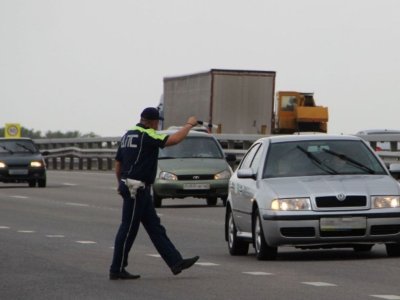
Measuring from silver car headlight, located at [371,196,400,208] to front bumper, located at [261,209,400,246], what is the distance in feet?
0.23

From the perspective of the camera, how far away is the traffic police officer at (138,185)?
1528cm

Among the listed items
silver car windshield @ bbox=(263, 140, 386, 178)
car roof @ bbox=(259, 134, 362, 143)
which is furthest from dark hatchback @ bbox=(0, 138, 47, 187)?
silver car windshield @ bbox=(263, 140, 386, 178)

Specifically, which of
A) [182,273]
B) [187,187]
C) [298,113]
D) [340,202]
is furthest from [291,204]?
[298,113]

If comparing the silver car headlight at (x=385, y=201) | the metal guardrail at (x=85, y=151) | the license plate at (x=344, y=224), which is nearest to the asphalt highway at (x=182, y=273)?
the license plate at (x=344, y=224)

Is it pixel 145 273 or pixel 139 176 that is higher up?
pixel 139 176

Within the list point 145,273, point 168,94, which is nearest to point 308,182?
point 145,273

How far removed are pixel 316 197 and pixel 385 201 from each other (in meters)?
0.74

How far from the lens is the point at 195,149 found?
112 ft

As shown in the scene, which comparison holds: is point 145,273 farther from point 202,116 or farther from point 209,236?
point 202,116

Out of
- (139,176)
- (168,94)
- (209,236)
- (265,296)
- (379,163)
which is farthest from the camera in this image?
(168,94)

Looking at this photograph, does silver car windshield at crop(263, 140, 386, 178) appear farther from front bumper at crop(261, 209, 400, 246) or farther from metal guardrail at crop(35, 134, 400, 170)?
metal guardrail at crop(35, 134, 400, 170)

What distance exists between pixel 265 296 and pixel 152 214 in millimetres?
2652

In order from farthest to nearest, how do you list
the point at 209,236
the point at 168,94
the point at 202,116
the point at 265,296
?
the point at 168,94 → the point at 202,116 → the point at 209,236 → the point at 265,296

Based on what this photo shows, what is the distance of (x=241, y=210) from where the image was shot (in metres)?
18.6
